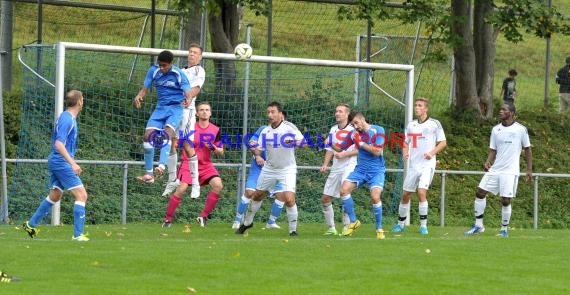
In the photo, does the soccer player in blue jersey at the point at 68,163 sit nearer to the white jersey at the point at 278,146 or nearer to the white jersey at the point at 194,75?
the white jersey at the point at 194,75

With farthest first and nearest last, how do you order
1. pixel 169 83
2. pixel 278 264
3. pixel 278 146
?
pixel 278 146, pixel 169 83, pixel 278 264

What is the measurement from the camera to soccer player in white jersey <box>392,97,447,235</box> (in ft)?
61.1

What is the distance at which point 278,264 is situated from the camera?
12.8m

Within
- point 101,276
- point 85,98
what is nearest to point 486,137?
point 85,98

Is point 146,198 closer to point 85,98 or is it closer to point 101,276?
point 85,98

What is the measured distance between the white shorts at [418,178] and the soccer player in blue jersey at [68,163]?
6061 millimetres

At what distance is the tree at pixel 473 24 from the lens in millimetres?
26141

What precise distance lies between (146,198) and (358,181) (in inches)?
247

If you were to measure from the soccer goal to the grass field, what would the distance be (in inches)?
170

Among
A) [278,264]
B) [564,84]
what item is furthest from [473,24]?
[278,264]

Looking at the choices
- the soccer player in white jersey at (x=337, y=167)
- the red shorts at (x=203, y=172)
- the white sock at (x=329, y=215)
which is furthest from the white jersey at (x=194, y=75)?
the white sock at (x=329, y=215)

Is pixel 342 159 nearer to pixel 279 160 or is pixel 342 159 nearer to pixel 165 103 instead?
pixel 279 160

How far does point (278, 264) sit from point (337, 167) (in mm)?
5946

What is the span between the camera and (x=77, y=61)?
67.8 ft
